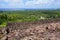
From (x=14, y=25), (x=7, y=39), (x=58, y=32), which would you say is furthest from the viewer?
(x=14, y=25)

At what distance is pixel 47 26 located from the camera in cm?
1357

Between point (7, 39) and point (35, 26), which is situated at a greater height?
point (35, 26)

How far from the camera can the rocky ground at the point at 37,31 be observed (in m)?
12.6

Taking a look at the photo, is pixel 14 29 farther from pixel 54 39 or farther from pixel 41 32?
pixel 54 39

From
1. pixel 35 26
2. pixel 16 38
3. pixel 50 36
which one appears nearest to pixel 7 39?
pixel 16 38

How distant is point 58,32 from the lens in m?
12.9

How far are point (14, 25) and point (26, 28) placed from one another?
1.47m

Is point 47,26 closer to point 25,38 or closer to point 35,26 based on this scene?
point 35,26

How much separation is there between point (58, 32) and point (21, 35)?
2.55 meters

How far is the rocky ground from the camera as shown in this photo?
1258 cm

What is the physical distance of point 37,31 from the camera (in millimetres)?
13164

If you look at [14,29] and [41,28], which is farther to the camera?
[14,29]

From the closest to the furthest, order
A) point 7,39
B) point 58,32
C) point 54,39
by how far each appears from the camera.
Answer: point 54,39 < point 58,32 < point 7,39

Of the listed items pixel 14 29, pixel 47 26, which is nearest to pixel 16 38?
pixel 14 29
